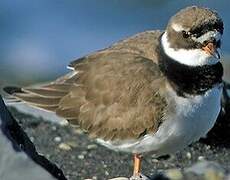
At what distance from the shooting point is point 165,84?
457cm

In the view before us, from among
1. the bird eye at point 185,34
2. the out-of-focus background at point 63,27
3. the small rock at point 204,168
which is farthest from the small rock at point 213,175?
the out-of-focus background at point 63,27

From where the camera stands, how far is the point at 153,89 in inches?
181

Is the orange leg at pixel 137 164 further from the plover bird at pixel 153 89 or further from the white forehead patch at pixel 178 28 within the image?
the white forehead patch at pixel 178 28

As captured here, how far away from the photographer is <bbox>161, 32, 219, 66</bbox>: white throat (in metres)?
4.47

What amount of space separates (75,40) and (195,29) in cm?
555

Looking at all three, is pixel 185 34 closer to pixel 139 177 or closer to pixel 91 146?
pixel 139 177

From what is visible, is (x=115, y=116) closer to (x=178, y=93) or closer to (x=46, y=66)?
(x=178, y=93)

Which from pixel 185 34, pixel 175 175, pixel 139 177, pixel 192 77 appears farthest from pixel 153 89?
pixel 175 175

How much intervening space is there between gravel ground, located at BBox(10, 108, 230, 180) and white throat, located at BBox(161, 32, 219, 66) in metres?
Answer: 0.74

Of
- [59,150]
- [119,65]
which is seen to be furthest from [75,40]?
[119,65]

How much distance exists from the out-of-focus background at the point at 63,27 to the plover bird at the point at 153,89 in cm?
373

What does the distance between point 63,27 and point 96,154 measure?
5.06m

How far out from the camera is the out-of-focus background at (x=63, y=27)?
934cm

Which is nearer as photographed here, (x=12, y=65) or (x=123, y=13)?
(x=12, y=65)
